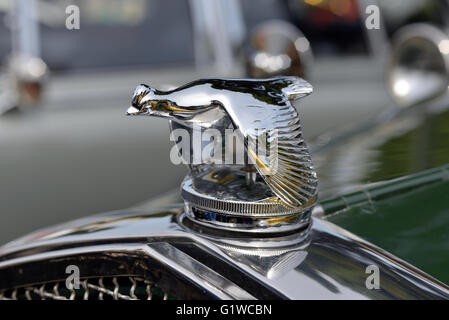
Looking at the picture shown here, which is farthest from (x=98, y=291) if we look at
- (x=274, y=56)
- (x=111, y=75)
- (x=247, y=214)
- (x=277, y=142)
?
(x=111, y=75)

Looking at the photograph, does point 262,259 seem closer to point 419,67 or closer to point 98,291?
point 98,291

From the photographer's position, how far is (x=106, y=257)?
1047mm

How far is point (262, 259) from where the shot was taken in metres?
0.94

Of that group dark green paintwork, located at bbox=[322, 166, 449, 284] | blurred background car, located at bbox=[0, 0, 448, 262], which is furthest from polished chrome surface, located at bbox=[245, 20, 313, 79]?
dark green paintwork, located at bbox=[322, 166, 449, 284]

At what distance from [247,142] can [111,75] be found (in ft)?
7.34

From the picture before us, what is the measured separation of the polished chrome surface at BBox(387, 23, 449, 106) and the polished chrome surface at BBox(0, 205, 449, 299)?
52.8 inches

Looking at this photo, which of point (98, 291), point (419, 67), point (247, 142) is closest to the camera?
point (247, 142)

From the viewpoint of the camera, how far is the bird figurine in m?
0.91

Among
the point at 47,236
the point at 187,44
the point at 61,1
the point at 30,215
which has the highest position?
the point at 61,1

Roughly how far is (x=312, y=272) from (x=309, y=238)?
0.37ft

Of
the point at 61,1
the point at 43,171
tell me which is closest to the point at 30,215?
the point at 43,171

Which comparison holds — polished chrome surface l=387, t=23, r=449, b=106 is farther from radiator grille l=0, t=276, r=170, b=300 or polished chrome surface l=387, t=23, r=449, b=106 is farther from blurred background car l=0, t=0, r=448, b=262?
radiator grille l=0, t=276, r=170, b=300

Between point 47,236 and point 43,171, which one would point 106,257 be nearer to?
point 47,236

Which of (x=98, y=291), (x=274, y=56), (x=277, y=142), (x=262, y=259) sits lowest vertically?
(x=98, y=291)
